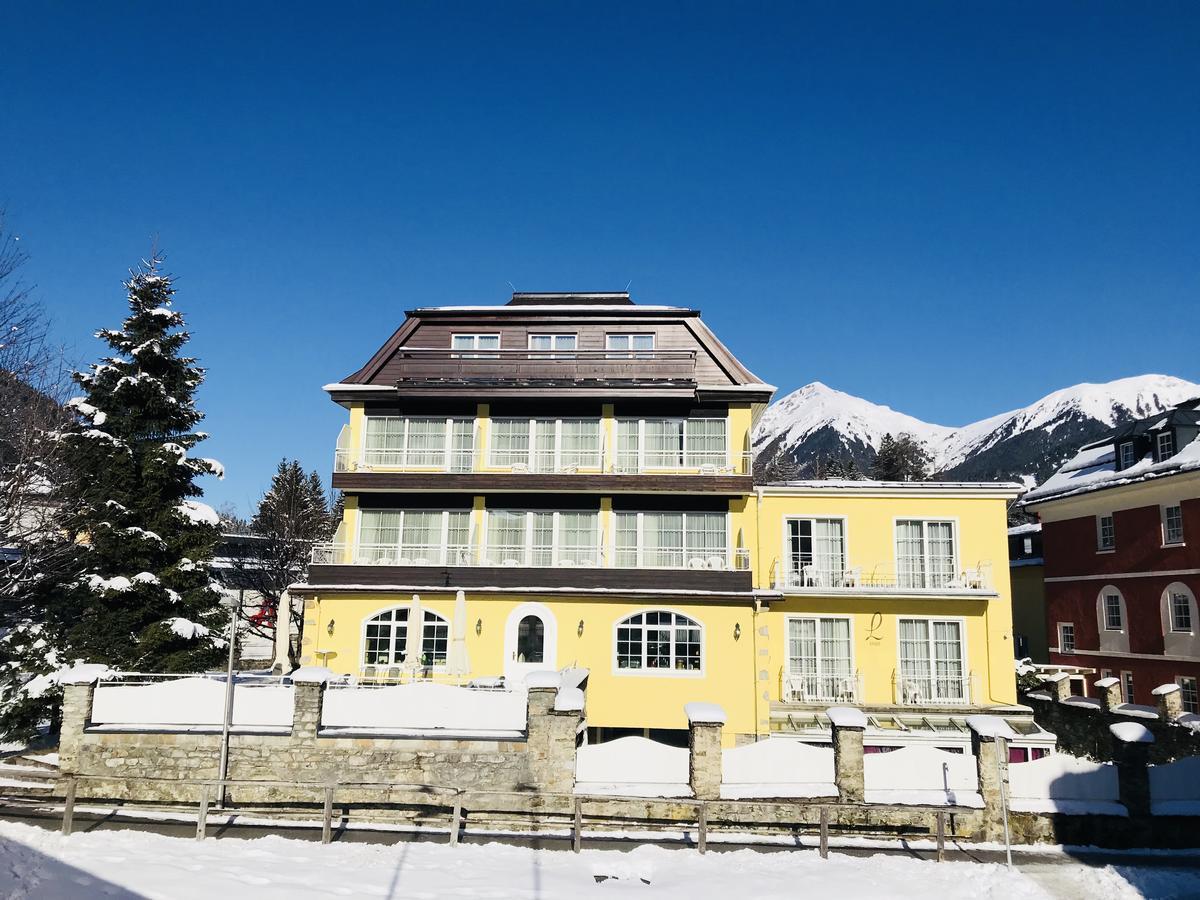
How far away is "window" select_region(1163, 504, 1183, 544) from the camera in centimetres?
3030

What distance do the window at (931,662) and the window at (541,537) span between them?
10.2 m

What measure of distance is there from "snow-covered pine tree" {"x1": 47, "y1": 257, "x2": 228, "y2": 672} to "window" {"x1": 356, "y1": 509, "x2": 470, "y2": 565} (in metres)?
4.64

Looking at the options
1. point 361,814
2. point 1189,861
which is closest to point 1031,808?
point 1189,861

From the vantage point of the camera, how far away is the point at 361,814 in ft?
55.3

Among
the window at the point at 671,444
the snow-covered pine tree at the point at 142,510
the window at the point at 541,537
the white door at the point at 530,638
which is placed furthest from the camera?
the window at the point at 671,444

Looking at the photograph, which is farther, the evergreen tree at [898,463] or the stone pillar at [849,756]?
the evergreen tree at [898,463]

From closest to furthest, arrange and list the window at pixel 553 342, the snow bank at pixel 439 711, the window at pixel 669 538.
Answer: the snow bank at pixel 439 711 → the window at pixel 669 538 → the window at pixel 553 342

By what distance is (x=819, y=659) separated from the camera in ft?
84.3

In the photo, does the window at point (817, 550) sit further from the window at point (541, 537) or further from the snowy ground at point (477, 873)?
the snowy ground at point (477, 873)

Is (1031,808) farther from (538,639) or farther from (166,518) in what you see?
(166,518)

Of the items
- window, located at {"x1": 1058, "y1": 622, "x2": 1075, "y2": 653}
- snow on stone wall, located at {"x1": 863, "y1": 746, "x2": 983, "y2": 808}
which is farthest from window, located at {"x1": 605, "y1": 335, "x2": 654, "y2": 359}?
window, located at {"x1": 1058, "y1": 622, "x2": 1075, "y2": 653}

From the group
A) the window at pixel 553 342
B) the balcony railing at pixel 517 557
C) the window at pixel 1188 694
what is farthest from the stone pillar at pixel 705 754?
the window at pixel 1188 694

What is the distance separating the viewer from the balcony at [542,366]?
26.9 m

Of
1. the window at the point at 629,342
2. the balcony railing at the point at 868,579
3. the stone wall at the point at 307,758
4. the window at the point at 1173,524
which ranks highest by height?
the window at the point at 629,342
